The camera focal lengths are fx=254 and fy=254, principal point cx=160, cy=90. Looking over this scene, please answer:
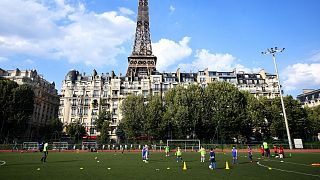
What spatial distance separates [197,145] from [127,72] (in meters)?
55.8

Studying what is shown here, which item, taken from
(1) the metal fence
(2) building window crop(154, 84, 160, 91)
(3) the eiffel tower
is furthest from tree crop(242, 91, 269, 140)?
(3) the eiffel tower

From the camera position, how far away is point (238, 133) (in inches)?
2472

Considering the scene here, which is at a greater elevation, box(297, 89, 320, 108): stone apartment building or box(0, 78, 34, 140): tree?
box(297, 89, 320, 108): stone apartment building

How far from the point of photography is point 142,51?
109 m

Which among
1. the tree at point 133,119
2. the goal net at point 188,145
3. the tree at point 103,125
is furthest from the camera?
the tree at point 103,125

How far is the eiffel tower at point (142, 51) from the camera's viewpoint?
10094 cm

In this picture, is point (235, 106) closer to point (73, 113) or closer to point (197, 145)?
point (197, 145)

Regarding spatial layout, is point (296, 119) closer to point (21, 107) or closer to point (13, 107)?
point (21, 107)

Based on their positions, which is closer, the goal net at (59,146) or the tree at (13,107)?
the goal net at (59,146)

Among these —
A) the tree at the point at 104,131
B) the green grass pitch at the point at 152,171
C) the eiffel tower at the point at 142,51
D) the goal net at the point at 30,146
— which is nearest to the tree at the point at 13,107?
the goal net at the point at 30,146

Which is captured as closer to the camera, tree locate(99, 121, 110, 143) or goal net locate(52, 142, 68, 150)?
goal net locate(52, 142, 68, 150)

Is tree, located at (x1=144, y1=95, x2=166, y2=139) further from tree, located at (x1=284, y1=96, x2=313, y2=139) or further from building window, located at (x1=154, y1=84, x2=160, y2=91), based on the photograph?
tree, located at (x1=284, y1=96, x2=313, y2=139)

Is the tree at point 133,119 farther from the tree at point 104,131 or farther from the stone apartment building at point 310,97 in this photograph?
the stone apartment building at point 310,97

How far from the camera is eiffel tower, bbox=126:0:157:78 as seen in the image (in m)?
101
